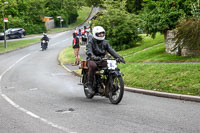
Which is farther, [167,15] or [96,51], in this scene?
[167,15]

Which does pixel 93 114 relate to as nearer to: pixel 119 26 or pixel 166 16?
pixel 166 16

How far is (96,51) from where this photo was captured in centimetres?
976

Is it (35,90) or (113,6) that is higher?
(113,6)

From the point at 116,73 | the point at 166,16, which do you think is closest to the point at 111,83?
the point at 116,73

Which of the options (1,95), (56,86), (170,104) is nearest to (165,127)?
(170,104)

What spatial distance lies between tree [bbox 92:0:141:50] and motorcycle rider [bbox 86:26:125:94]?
62.9 feet

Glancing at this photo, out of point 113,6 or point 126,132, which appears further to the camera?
point 113,6

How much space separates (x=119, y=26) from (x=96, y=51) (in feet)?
64.5

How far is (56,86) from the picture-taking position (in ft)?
46.0

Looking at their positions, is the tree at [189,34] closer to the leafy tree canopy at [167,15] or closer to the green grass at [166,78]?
the green grass at [166,78]

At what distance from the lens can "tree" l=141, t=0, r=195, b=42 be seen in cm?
1916

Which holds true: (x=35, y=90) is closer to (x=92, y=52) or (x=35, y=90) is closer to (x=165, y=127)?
(x=92, y=52)

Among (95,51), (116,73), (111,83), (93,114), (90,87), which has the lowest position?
(93,114)

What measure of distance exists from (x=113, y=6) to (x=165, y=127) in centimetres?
2502
